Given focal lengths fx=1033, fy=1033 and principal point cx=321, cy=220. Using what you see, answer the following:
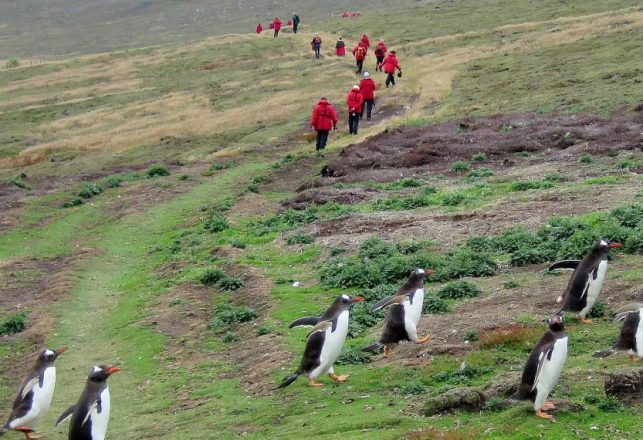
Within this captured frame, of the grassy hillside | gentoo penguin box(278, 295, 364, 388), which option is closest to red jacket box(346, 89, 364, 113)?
the grassy hillside

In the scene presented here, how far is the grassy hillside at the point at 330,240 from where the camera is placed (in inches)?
572

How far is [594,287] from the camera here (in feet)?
51.9

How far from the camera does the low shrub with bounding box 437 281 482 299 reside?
19047mm

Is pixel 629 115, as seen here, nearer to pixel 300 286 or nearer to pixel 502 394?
pixel 300 286

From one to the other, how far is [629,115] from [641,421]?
30.1 meters

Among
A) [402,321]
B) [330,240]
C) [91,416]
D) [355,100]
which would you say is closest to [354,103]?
[355,100]

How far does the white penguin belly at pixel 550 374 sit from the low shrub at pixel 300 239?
14.6m

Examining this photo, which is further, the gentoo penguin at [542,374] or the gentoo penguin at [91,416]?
the gentoo penguin at [91,416]

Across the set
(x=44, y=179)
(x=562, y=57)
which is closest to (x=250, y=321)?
(x=44, y=179)

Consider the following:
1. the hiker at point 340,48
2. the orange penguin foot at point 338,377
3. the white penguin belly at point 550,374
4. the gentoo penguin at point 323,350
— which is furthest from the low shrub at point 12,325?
the hiker at point 340,48

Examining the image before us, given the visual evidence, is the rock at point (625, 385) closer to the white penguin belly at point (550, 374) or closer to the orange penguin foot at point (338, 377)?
the white penguin belly at point (550, 374)

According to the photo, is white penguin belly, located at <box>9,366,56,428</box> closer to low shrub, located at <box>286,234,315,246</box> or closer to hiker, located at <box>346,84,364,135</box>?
low shrub, located at <box>286,234,315,246</box>

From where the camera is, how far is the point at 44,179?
4728cm

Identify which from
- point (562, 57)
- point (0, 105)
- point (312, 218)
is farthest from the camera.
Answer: point (0, 105)
